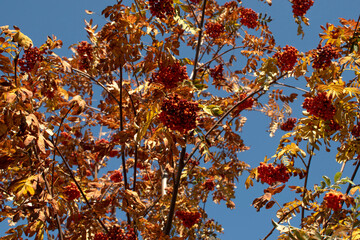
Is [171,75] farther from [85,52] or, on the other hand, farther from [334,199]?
[334,199]


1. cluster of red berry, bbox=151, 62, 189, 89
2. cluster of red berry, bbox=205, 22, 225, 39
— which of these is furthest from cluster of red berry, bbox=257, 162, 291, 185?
cluster of red berry, bbox=205, 22, 225, 39

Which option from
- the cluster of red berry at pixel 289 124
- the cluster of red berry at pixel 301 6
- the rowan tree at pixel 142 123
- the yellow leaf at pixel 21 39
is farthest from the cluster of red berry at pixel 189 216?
the cluster of red berry at pixel 301 6

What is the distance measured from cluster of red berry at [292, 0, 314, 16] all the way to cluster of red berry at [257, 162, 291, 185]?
2.73 m

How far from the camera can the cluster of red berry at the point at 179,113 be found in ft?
8.60

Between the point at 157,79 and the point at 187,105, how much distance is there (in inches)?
29.3

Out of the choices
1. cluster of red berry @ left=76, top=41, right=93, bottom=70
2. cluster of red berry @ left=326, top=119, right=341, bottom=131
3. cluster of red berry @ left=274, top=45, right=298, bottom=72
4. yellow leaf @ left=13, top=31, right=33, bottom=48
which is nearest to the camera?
yellow leaf @ left=13, top=31, right=33, bottom=48

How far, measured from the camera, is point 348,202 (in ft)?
11.2

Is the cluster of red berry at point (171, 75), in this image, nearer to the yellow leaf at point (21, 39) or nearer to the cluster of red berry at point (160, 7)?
the cluster of red berry at point (160, 7)

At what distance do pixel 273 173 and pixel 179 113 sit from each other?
1890 millimetres

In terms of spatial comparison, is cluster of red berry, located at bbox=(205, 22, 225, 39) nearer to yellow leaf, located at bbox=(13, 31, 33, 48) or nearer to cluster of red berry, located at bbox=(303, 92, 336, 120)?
cluster of red berry, located at bbox=(303, 92, 336, 120)

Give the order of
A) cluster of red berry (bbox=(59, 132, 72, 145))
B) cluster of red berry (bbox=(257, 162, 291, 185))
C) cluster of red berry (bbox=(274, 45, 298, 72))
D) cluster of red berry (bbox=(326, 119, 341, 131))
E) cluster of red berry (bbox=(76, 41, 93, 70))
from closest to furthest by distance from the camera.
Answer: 1. cluster of red berry (bbox=(59, 132, 72, 145))
2. cluster of red berry (bbox=(326, 119, 341, 131))
3. cluster of red berry (bbox=(257, 162, 291, 185))
4. cluster of red berry (bbox=(274, 45, 298, 72))
5. cluster of red berry (bbox=(76, 41, 93, 70))

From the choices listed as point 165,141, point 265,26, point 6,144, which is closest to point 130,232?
point 165,141

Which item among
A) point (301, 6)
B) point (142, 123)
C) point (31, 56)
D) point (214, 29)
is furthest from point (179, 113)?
point (301, 6)

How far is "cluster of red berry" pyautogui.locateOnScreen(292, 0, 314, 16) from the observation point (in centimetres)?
502
